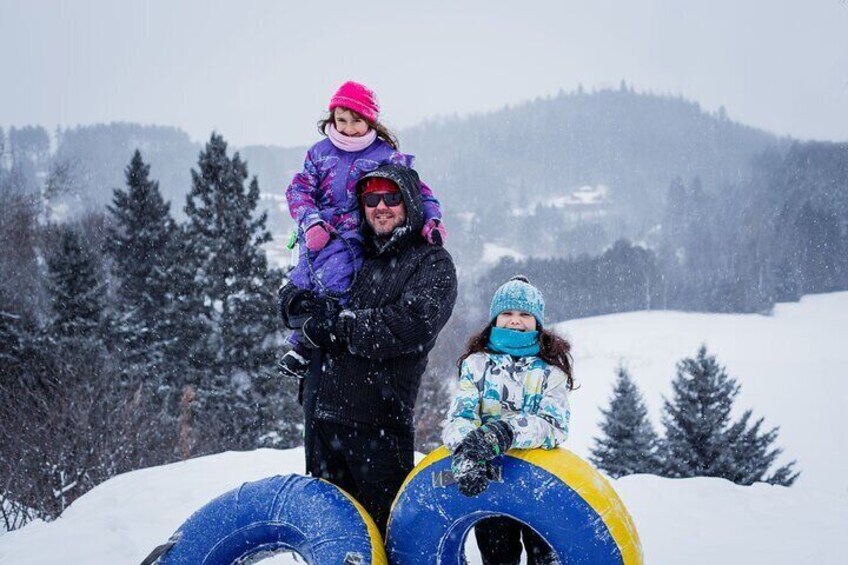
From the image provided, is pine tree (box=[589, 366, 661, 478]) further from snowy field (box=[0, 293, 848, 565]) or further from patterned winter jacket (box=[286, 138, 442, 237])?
patterned winter jacket (box=[286, 138, 442, 237])

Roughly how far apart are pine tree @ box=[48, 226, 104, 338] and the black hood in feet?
69.9

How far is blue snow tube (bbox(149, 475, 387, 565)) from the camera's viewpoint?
8.51ft

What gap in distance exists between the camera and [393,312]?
2.61m

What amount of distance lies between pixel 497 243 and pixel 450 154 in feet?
177

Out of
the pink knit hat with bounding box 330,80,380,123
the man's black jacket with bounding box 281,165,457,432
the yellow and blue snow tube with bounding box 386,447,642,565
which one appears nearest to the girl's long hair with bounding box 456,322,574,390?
the man's black jacket with bounding box 281,165,457,432

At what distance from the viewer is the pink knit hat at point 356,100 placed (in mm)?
3062

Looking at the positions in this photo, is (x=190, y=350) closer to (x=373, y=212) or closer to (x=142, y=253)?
(x=142, y=253)

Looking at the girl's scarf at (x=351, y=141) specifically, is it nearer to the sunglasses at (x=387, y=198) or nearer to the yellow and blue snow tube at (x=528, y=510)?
the sunglasses at (x=387, y=198)

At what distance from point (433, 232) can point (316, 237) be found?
1.77 ft

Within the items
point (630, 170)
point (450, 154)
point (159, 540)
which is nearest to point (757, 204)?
point (630, 170)

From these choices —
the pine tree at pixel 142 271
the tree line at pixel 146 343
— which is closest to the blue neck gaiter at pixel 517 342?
the tree line at pixel 146 343

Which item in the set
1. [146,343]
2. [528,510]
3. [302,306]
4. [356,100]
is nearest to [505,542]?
→ [528,510]

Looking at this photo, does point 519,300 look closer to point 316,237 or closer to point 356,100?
point 316,237

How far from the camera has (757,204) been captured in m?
88.3
